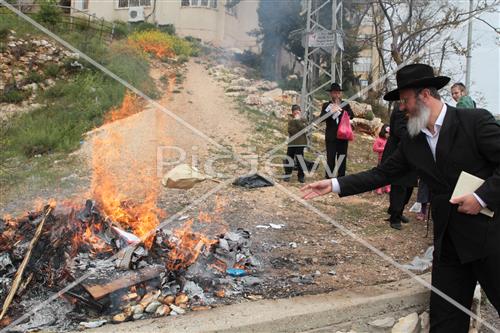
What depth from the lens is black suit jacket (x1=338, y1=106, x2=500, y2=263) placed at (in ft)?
8.60

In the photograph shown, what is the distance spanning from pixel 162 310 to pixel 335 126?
215 inches

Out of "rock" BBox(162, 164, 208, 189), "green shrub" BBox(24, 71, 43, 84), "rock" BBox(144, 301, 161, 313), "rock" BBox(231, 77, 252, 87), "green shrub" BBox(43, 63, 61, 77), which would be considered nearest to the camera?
"rock" BBox(144, 301, 161, 313)

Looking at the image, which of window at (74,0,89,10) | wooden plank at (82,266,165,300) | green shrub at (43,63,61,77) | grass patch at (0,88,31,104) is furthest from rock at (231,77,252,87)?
wooden plank at (82,266,165,300)

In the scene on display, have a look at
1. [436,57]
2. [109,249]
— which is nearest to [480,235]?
[109,249]

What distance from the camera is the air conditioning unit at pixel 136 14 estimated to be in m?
22.2

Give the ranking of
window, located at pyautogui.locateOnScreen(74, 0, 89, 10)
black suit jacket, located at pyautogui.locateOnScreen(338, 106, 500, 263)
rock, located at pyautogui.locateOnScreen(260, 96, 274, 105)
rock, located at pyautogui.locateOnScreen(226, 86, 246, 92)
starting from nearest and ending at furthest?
black suit jacket, located at pyautogui.locateOnScreen(338, 106, 500, 263) → rock, located at pyautogui.locateOnScreen(260, 96, 274, 105) → rock, located at pyautogui.locateOnScreen(226, 86, 246, 92) → window, located at pyautogui.locateOnScreen(74, 0, 89, 10)

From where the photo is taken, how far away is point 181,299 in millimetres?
3459

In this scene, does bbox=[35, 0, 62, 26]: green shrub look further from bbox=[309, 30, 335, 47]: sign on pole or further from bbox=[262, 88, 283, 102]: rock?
bbox=[309, 30, 335, 47]: sign on pole

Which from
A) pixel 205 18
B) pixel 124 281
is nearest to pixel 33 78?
pixel 205 18

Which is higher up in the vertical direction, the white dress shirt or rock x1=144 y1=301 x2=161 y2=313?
the white dress shirt

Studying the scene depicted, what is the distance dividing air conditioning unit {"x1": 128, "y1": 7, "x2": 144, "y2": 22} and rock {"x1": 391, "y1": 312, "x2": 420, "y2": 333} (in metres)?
21.7

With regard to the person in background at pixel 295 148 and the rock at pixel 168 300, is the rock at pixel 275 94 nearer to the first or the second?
the person in background at pixel 295 148

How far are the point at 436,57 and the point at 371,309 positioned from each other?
20.6 meters

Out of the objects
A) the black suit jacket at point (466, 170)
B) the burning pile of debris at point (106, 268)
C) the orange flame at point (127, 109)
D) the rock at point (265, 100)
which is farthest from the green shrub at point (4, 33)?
the black suit jacket at point (466, 170)
